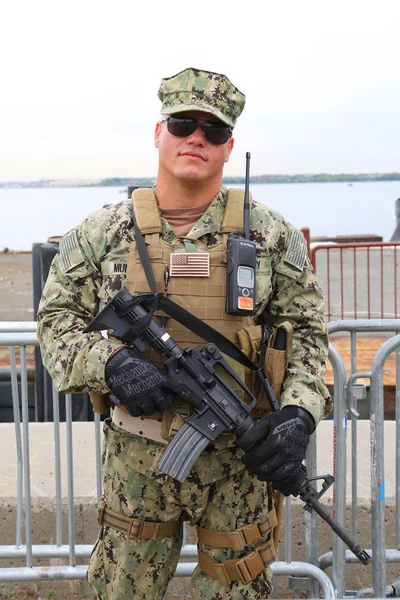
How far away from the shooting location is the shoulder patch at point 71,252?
2.25 m

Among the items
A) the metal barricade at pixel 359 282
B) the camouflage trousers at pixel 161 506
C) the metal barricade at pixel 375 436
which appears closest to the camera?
the camouflage trousers at pixel 161 506

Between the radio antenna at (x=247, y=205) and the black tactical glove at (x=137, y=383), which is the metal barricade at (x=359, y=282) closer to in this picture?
the radio antenna at (x=247, y=205)

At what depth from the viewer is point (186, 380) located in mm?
2119

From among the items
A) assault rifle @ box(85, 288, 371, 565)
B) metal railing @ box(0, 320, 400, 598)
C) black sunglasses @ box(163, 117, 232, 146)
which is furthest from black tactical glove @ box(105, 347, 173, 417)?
metal railing @ box(0, 320, 400, 598)

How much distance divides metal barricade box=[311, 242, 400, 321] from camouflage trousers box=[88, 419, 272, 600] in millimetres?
5497

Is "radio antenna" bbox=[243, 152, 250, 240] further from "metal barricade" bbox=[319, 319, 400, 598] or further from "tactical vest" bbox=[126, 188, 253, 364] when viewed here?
"metal barricade" bbox=[319, 319, 400, 598]

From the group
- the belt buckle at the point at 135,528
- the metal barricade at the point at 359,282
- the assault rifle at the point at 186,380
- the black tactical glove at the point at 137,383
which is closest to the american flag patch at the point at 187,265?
the assault rifle at the point at 186,380

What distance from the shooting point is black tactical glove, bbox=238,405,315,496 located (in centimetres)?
209

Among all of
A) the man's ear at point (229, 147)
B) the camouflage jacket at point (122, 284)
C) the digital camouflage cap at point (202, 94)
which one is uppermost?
the digital camouflage cap at point (202, 94)

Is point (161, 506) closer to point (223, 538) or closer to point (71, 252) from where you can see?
point (223, 538)

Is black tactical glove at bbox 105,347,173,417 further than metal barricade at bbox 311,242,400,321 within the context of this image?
No

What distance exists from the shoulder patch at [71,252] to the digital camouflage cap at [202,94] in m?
0.50

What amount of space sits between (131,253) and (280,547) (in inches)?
82.0

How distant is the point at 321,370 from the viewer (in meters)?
2.34
